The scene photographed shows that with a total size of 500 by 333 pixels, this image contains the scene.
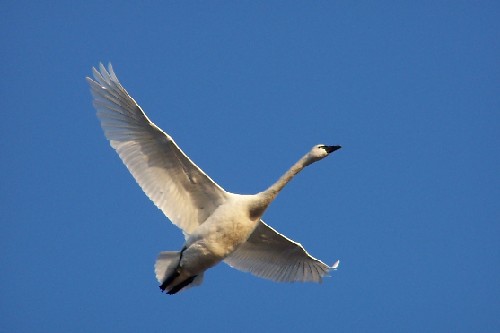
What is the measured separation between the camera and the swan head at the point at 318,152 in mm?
20156

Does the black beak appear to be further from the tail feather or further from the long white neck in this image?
the tail feather

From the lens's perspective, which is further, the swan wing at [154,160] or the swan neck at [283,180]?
the swan neck at [283,180]

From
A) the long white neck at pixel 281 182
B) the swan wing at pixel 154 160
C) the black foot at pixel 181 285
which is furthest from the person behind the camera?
the black foot at pixel 181 285

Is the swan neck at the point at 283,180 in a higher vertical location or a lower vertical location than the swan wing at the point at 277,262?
higher

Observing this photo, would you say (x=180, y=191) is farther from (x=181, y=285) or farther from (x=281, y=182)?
(x=281, y=182)

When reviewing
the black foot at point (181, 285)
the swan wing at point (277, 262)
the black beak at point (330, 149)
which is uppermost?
the black beak at point (330, 149)

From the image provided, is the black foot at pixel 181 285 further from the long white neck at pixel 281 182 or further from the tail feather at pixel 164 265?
the long white neck at pixel 281 182

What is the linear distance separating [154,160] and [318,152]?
3.48m

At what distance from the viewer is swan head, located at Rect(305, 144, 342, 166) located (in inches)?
794

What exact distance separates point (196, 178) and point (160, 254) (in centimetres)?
173

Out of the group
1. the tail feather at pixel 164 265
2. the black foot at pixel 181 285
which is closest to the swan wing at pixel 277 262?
the black foot at pixel 181 285

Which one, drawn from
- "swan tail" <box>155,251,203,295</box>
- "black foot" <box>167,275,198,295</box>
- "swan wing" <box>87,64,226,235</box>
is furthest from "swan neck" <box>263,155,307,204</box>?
"black foot" <box>167,275,198,295</box>

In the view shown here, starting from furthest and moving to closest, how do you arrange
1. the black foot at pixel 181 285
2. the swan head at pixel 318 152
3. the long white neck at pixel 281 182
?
the swan head at pixel 318 152 < the black foot at pixel 181 285 < the long white neck at pixel 281 182

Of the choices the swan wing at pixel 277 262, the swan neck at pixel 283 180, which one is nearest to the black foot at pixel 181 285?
the swan wing at pixel 277 262
